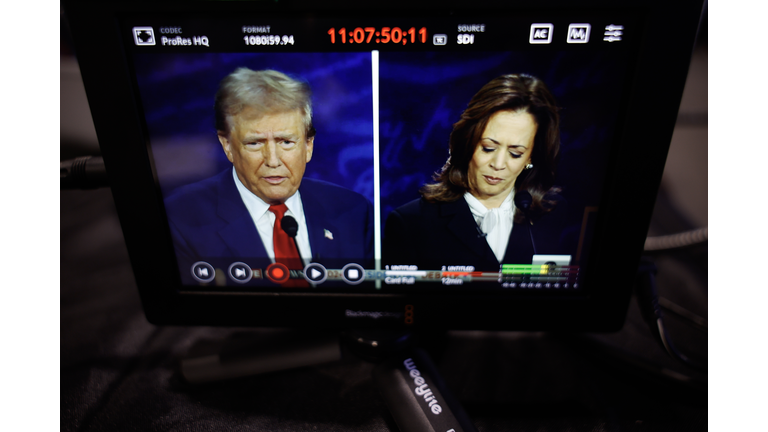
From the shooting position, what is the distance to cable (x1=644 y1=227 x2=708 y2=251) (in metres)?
0.81

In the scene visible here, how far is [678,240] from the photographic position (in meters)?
0.83

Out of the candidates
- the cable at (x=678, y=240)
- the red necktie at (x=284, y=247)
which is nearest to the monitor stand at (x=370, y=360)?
the red necktie at (x=284, y=247)

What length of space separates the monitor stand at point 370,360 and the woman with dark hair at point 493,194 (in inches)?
5.5

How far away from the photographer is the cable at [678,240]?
2.67 ft

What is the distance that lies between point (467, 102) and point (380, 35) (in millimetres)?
118

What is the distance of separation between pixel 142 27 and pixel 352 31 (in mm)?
224

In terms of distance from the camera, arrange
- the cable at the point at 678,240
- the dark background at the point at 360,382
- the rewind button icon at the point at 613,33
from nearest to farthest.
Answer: the rewind button icon at the point at 613,33 < the dark background at the point at 360,382 < the cable at the point at 678,240

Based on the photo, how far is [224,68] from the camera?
436mm

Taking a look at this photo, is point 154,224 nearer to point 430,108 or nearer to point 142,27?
point 142,27

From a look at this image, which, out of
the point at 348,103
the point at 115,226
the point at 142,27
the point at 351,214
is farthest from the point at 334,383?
the point at 115,226

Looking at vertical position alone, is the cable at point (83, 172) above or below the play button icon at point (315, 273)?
above

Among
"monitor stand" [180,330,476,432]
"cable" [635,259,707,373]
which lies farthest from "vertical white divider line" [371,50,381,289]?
"cable" [635,259,707,373]

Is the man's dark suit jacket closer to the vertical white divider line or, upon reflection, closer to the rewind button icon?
the vertical white divider line

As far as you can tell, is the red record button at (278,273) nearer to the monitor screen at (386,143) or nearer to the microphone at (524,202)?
the monitor screen at (386,143)
